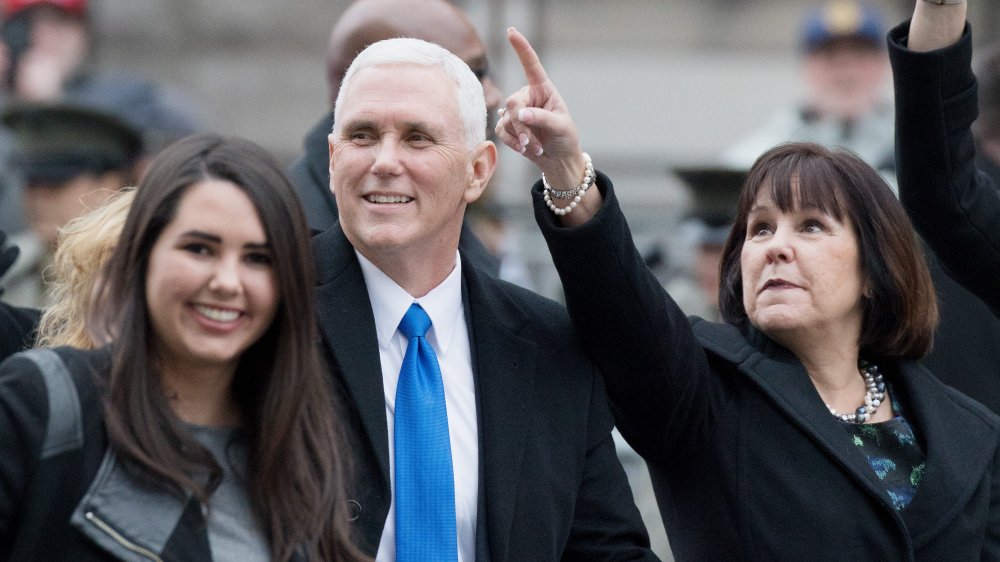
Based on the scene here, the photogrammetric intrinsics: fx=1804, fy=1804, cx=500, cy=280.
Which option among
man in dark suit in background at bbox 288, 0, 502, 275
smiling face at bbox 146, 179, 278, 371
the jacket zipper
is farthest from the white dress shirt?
man in dark suit in background at bbox 288, 0, 502, 275

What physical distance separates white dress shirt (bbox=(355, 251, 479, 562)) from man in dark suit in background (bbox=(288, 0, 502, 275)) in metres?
1.04

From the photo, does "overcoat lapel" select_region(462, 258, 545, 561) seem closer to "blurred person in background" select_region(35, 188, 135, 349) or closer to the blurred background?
"blurred person in background" select_region(35, 188, 135, 349)

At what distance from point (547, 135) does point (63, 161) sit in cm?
374

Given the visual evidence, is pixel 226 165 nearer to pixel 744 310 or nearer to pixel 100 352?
pixel 100 352

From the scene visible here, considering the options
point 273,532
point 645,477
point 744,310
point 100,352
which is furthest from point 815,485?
point 645,477

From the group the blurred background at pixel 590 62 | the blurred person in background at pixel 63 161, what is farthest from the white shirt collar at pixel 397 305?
the blurred background at pixel 590 62

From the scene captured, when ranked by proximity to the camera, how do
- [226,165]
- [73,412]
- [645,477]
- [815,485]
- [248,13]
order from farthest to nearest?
[248,13]
[645,477]
[815,485]
[226,165]
[73,412]

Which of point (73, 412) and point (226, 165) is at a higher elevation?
point (226, 165)

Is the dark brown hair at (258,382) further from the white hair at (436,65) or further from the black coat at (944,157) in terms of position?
the black coat at (944,157)

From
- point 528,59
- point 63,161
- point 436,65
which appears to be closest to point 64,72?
point 63,161

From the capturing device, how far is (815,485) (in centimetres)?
402

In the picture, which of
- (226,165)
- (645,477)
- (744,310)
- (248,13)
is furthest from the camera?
(248,13)

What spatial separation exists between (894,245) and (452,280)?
105 cm

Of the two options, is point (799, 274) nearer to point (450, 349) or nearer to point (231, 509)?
point (450, 349)
